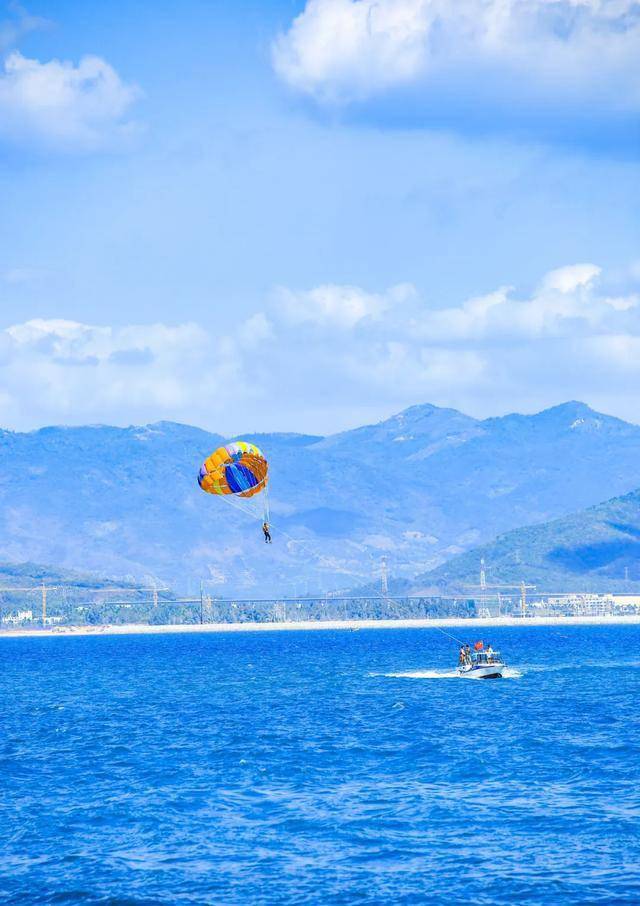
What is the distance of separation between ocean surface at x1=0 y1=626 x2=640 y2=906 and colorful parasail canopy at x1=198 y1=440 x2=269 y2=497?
19285 mm

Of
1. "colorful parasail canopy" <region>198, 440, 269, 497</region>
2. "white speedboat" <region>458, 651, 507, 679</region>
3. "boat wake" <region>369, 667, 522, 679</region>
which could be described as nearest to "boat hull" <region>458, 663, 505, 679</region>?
"white speedboat" <region>458, 651, 507, 679</region>

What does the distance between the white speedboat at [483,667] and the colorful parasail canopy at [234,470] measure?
63.7m

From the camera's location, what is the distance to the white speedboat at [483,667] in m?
165

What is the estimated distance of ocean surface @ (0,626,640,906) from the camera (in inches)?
2392

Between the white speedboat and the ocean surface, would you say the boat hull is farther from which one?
the ocean surface

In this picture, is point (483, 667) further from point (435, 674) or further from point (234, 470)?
point (234, 470)

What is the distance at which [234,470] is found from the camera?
10962 cm

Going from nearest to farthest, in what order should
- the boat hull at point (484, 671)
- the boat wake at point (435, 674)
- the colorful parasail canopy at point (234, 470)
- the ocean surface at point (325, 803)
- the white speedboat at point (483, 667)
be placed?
the ocean surface at point (325, 803) → the colorful parasail canopy at point (234, 470) → the boat hull at point (484, 671) → the white speedboat at point (483, 667) → the boat wake at point (435, 674)

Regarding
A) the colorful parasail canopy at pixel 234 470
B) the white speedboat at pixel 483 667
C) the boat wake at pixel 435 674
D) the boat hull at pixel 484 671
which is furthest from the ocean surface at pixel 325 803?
the boat wake at pixel 435 674

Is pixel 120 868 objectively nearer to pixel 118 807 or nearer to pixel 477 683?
pixel 118 807

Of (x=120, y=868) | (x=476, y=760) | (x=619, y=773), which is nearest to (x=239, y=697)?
(x=476, y=760)

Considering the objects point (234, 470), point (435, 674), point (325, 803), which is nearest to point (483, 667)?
point (435, 674)

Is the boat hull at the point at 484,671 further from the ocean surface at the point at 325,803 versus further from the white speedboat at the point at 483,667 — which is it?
the ocean surface at the point at 325,803

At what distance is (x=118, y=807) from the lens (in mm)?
77812
